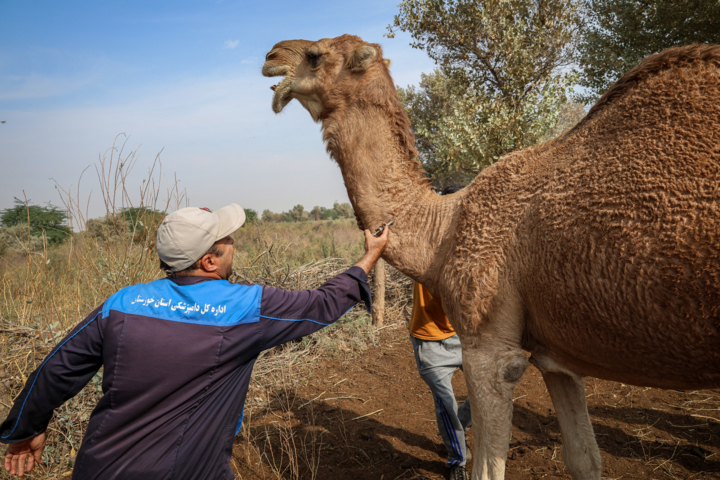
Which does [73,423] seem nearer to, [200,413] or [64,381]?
[64,381]

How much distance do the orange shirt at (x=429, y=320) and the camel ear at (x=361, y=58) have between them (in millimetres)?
1972

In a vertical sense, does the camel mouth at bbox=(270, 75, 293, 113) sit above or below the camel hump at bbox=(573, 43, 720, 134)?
above

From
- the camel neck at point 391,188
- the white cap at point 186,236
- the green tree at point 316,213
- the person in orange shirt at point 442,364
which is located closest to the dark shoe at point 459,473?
the person in orange shirt at point 442,364

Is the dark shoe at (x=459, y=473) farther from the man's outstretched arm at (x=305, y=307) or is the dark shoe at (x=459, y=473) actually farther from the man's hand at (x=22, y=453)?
the man's hand at (x=22, y=453)

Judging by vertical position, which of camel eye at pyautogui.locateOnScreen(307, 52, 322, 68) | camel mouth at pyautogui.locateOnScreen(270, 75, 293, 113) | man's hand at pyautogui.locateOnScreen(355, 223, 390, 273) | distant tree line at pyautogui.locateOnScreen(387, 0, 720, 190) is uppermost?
distant tree line at pyautogui.locateOnScreen(387, 0, 720, 190)

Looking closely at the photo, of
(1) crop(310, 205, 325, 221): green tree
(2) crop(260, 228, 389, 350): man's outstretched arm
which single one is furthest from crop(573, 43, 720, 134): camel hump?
(1) crop(310, 205, 325, 221): green tree

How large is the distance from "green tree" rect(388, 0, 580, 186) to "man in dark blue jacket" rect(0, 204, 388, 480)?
6.82 metres

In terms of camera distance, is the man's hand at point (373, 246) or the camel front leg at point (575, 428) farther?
the camel front leg at point (575, 428)

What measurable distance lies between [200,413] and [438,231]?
182 cm

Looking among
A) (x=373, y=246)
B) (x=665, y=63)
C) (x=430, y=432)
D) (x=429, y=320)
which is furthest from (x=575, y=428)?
(x=665, y=63)

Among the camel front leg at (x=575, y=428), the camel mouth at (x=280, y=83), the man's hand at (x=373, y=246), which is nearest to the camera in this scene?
the man's hand at (x=373, y=246)

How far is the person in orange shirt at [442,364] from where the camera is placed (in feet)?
11.3

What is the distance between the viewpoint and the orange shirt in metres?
3.52

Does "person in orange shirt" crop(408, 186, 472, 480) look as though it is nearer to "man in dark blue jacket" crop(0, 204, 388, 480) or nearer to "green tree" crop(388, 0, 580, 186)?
"man in dark blue jacket" crop(0, 204, 388, 480)
